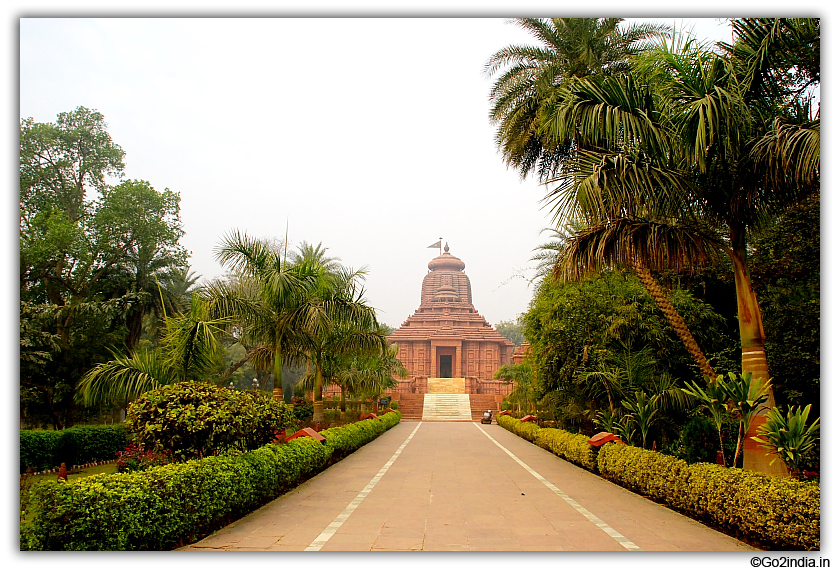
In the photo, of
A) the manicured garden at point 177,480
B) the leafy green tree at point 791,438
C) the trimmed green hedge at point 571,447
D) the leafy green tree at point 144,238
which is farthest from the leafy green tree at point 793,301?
the leafy green tree at point 144,238

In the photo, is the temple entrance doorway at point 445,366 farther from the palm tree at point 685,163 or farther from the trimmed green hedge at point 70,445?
the palm tree at point 685,163

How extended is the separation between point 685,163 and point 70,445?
12.0m

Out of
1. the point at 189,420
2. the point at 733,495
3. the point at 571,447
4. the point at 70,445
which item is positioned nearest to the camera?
the point at 733,495

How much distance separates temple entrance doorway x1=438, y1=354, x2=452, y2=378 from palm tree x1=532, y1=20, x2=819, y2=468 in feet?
146

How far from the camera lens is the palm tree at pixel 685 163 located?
21.6 feet

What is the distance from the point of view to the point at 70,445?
476 inches

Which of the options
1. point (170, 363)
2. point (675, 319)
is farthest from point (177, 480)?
point (675, 319)

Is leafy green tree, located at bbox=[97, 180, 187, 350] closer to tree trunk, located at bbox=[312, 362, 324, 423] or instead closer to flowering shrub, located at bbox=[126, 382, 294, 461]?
tree trunk, located at bbox=[312, 362, 324, 423]

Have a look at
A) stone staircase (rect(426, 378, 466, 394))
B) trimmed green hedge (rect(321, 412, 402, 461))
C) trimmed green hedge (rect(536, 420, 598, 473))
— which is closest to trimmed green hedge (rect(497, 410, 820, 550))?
trimmed green hedge (rect(536, 420, 598, 473))

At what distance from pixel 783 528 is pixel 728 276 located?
7708mm

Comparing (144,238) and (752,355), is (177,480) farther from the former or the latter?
(144,238)

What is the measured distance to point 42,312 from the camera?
17.6m

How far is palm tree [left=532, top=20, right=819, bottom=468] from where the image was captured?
6.57 metres

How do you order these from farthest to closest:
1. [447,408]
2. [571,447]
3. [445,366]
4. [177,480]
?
1. [445,366]
2. [447,408]
3. [571,447]
4. [177,480]
